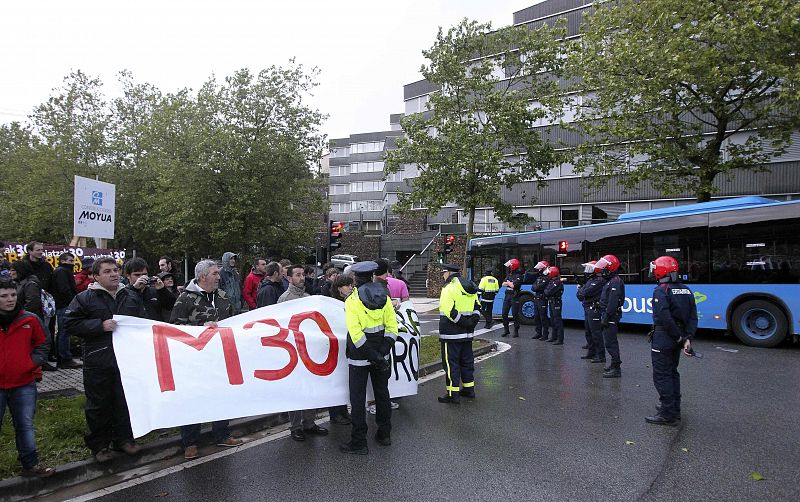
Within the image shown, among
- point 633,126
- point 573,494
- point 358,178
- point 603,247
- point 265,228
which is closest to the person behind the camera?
point 573,494

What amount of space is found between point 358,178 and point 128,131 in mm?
43952

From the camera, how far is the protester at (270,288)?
693 centimetres

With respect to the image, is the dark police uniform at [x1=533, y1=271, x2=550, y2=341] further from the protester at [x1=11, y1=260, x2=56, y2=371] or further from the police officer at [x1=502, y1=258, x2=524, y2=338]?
the protester at [x1=11, y1=260, x2=56, y2=371]

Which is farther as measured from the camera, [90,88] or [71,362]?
[90,88]

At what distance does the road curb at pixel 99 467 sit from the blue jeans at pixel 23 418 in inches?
6.4

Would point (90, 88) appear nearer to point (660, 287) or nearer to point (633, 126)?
point (633, 126)

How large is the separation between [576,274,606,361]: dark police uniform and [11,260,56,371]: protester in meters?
8.54

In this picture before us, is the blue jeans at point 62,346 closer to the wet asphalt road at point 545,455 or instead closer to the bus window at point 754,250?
the wet asphalt road at point 545,455

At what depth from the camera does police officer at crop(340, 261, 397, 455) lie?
16.5 ft

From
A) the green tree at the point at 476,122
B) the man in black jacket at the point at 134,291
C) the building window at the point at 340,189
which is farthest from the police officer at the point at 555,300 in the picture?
the building window at the point at 340,189

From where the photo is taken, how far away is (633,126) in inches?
701

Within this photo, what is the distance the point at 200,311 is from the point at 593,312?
23.0ft

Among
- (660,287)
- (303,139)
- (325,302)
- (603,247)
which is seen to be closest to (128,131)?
(303,139)

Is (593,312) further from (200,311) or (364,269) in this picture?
(200,311)
